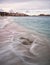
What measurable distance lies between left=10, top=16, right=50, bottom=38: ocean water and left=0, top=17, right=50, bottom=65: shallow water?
0.04m

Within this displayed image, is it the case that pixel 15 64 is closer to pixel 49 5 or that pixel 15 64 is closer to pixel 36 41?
pixel 36 41

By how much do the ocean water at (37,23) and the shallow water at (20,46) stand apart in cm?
4

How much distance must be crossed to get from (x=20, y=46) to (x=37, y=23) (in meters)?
0.30

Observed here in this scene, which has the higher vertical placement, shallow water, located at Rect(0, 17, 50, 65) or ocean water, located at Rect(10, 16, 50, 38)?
ocean water, located at Rect(10, 16, 50, 38)

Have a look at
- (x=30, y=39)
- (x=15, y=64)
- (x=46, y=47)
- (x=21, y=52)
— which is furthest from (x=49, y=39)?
(x=15, y=64)

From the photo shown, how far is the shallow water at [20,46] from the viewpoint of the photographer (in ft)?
3.82

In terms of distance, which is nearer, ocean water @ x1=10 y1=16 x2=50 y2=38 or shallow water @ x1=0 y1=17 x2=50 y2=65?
shallow water @ x1=0 y1=17 x2=50 y2=65

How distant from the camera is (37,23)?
4.27 feet

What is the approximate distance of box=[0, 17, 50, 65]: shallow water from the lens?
1.17 metres

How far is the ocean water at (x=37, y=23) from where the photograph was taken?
50.1 inches

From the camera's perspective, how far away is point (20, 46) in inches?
48.5

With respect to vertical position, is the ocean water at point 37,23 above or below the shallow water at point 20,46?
above

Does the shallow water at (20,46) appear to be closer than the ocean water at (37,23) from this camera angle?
Yes

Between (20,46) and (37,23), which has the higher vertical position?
(37,23)
